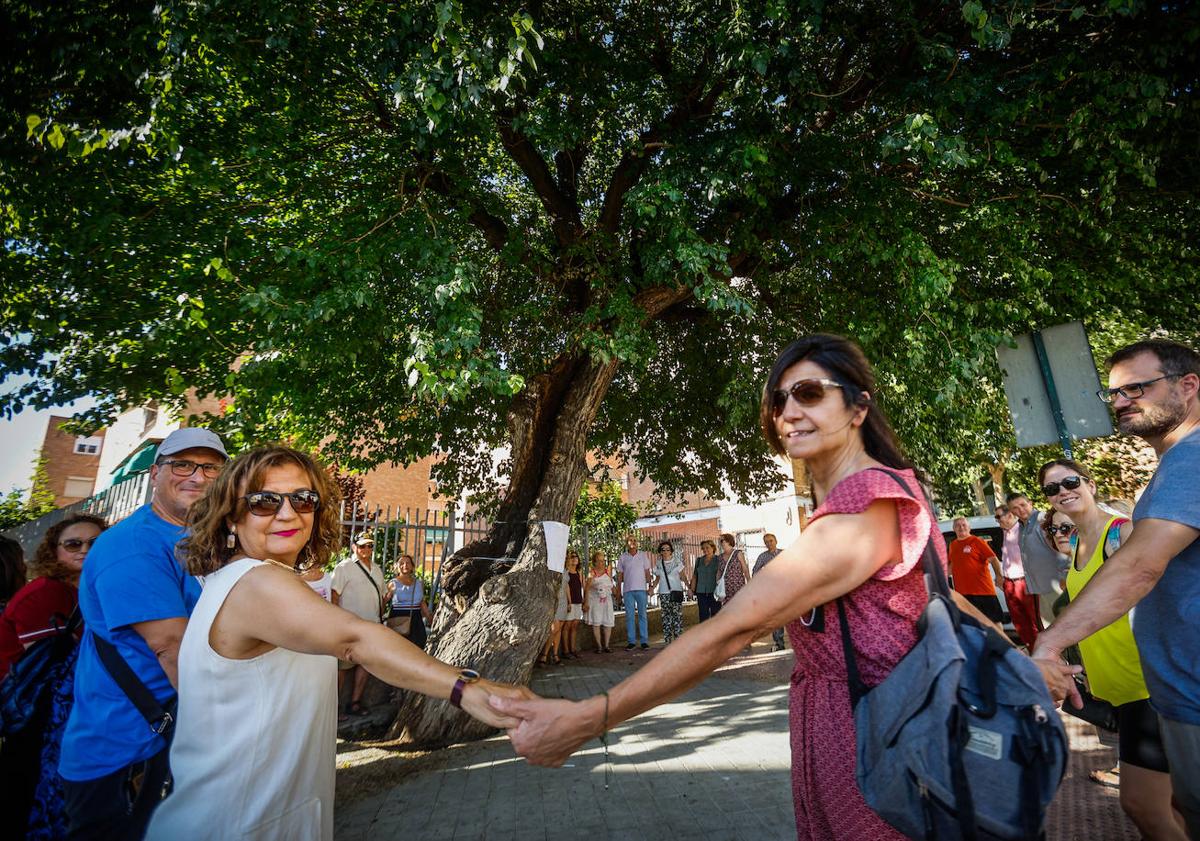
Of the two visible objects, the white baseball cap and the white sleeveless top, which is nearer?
the white sleeveless top

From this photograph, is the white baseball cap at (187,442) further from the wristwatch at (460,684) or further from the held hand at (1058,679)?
the held hand at (1058,679)

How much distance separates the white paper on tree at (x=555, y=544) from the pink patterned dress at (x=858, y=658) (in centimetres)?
590

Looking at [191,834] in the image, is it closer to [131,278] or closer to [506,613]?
Result: [506,613]

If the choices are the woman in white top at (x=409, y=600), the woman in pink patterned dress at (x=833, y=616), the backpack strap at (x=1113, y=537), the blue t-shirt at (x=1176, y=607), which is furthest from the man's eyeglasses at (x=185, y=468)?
the woman in white top at (x=409, y=600)

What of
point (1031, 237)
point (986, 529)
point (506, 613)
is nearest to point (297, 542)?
point (506, 613)

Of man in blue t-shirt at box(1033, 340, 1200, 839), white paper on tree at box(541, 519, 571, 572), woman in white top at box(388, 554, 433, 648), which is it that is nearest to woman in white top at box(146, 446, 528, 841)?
man in blue t-shirt at box(1033, 340, 1200, 839)

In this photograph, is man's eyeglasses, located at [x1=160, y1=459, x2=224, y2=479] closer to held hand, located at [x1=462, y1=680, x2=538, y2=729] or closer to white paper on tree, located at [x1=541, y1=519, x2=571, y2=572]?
held hand, located at [x1=462, y1=680, x2=538, y2=729]

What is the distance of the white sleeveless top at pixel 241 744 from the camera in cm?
173

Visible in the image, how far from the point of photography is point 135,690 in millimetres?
2387

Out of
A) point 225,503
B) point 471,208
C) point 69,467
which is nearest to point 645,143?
point 471,208

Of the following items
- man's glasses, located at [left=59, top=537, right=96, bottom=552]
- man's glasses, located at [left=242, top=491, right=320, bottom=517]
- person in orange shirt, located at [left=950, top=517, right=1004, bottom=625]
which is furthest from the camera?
person in orange shirt, located at [left=950, top=517, right=1004, bottom=625]

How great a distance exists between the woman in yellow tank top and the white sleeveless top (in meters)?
3.08

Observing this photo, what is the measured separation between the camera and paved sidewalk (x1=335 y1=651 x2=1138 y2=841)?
13.0ft

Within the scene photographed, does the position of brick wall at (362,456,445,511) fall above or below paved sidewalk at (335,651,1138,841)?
above
